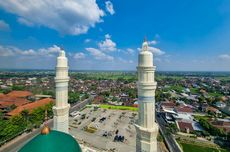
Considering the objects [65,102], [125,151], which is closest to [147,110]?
[65,102]

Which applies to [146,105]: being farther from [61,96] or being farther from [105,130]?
[105,130]

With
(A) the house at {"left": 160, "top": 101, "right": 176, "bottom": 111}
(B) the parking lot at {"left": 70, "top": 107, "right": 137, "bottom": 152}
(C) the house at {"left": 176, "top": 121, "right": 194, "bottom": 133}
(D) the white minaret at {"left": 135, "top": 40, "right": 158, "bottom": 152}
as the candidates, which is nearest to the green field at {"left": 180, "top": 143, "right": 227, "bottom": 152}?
(C) the house at {"left": 176, "top": 121, "right": 194, "bottom": 133}

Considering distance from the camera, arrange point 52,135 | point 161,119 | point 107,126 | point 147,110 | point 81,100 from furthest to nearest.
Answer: point 81,100 → point 161,119 → point 107,126 → point 52,135 → point 147,110

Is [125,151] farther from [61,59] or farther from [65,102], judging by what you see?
[61,59]

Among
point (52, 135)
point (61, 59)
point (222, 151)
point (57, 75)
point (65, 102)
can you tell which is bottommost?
point (222, 151)

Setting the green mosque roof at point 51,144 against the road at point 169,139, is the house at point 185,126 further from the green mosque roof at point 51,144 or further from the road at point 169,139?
the green mosque roof at point 51,144

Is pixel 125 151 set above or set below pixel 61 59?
below
